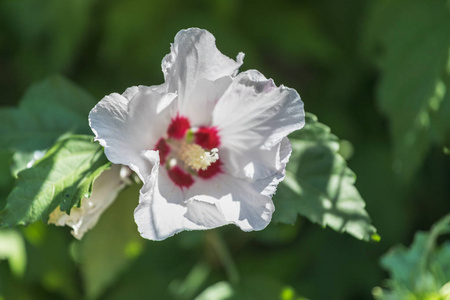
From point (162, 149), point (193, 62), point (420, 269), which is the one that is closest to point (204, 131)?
point (162, 149)

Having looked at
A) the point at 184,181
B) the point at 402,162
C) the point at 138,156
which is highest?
the point at 138,156

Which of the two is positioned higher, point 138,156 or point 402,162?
point 138,156

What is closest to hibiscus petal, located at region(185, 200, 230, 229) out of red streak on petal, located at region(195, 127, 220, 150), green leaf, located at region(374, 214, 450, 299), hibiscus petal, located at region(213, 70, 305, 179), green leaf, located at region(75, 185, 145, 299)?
hibiscus petal, located at region(213, 70, 305, 179)

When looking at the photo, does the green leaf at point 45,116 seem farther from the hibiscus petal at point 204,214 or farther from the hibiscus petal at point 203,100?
the hibiscus petal at point 204,214

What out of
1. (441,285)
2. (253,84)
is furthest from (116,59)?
(441,285)

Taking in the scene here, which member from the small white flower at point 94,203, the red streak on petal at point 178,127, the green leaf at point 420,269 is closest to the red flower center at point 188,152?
the red streak on petal at point 178,127

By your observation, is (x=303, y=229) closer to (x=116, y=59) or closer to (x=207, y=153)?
(x=116, y=59)
